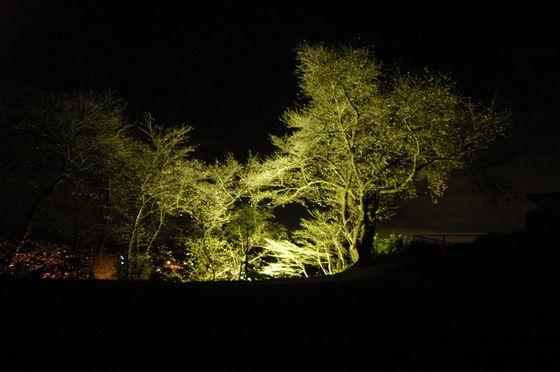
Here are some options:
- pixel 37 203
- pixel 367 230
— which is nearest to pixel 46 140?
pixel 37 203

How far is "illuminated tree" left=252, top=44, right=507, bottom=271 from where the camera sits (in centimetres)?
1483

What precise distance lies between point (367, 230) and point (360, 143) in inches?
149

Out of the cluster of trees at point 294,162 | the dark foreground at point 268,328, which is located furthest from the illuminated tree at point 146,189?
the dark foreground at point 268,328

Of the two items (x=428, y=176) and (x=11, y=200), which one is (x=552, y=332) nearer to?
(x=428, y=176)

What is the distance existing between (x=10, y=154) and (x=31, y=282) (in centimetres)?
1266

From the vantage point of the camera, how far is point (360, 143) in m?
16.0

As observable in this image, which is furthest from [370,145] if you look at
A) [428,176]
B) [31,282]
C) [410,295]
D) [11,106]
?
[11,106]

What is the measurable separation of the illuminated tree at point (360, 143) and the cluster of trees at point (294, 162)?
48mm

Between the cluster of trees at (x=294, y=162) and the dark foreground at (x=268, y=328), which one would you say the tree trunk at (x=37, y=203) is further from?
the dark foreground at (x=268, y=328)

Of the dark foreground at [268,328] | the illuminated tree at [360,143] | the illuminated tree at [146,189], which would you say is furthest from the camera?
the illuminated tree at [146,189]

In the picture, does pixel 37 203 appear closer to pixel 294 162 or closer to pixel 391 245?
pixel 294 162

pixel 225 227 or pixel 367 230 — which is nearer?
pixel 367 230

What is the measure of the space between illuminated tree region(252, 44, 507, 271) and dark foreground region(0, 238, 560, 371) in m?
7.58

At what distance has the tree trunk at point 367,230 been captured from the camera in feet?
55.3
